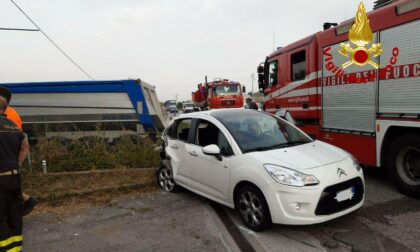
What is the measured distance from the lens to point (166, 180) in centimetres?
600

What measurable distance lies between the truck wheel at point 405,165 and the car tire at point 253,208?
256 cm

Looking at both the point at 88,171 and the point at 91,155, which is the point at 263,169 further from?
the point at 91,155

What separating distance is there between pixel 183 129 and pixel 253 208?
2.14 metres

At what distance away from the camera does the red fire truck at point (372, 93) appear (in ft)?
16.2

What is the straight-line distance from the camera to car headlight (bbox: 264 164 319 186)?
374 centimetres

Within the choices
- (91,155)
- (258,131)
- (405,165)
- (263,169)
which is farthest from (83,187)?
(405,165)

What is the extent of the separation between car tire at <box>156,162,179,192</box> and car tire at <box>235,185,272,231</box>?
5.82ft

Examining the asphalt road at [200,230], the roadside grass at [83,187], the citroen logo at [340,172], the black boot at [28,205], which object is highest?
the citroen logo at [340,172]

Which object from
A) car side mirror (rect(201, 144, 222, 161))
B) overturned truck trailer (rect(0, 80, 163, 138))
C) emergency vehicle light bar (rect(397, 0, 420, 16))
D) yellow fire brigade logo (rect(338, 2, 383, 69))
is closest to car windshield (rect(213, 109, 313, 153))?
car side mirror (rect(201, 144, 222, 161))

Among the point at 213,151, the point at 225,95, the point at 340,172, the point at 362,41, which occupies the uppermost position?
the point at 362,41

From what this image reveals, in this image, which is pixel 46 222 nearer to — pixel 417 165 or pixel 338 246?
pixel 338 246

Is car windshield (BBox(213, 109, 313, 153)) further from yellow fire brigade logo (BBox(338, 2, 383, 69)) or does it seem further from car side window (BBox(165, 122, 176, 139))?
yellow fire brigade logo (BBox(338, 2, 383, 69))

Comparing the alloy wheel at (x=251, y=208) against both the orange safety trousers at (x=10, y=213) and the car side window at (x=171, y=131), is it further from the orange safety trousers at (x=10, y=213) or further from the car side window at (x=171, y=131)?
the orange safety trousers at (x=10, y=213)

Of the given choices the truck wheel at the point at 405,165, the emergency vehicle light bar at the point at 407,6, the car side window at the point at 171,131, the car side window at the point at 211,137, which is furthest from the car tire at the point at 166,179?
the emergency vehicle light bar at the point at 407,6
